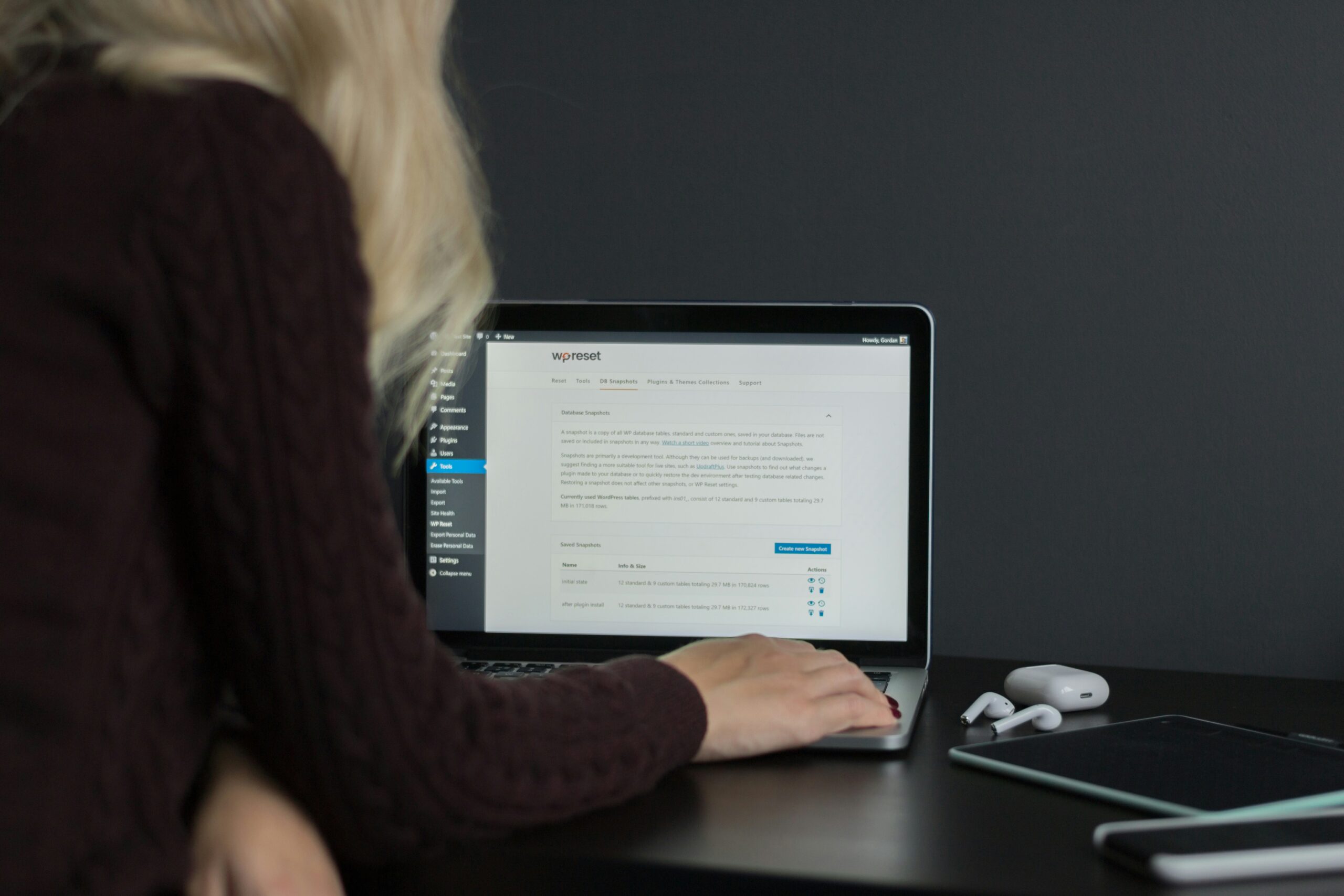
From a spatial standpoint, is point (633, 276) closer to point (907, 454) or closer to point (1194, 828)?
point (907, 454)

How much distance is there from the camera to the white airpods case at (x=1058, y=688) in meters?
0.89

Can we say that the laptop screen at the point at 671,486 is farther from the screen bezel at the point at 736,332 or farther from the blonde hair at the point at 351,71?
the blonde hair at the point at 351,71

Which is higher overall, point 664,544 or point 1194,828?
point 664,544

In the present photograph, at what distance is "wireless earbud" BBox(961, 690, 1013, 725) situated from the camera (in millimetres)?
861

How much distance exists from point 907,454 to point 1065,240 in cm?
29

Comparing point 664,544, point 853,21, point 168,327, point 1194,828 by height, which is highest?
point 853,21

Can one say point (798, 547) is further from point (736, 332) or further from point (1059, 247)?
point (1059, 247)

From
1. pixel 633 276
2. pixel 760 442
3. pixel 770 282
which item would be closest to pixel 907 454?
pixel 760 442

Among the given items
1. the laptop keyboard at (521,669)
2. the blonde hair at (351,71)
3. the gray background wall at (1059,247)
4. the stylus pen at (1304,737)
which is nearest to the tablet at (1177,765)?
the stylus pen at (1304,737)

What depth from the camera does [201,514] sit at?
495mm

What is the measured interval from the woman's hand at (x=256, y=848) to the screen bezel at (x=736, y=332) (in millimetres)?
464

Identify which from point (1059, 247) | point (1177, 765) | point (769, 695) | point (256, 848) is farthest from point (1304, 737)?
point (256, 848)

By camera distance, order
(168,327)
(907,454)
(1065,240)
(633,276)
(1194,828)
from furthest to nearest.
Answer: (633,276) < (1065,240) < (907,454) < (1194,828) < (168,327)

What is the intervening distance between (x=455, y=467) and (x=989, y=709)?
51 centimetres
